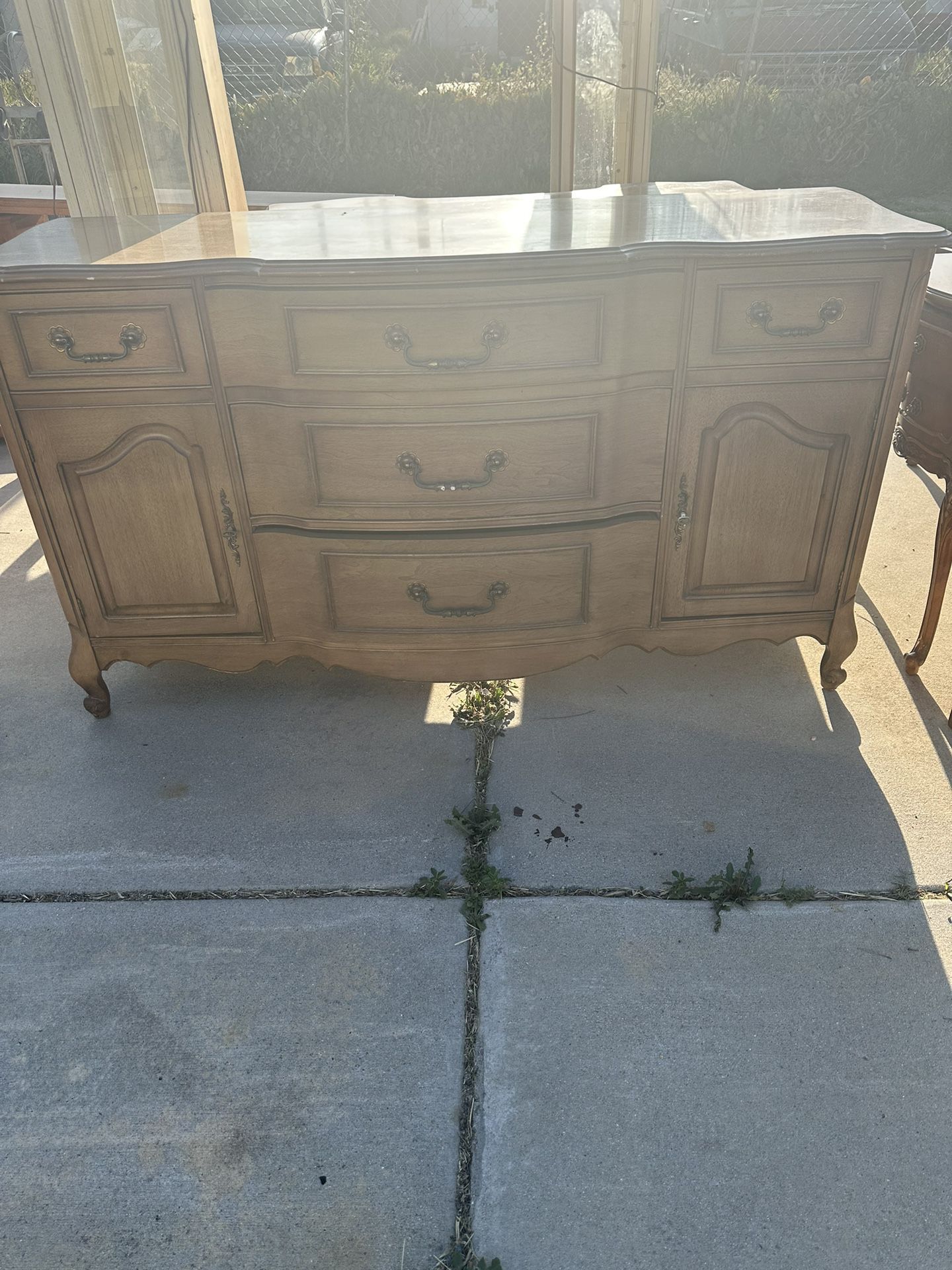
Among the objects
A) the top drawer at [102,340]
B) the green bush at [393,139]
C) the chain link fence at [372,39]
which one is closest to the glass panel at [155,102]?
the top drawer at [102,340]

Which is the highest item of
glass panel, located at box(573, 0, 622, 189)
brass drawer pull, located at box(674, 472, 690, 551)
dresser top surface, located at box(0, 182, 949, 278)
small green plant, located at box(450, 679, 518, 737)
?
glass panel, located at box(573, 0, 622, 189)

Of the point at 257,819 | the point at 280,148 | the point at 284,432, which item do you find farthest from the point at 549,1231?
the point at 280,148

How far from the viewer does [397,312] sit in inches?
72.8

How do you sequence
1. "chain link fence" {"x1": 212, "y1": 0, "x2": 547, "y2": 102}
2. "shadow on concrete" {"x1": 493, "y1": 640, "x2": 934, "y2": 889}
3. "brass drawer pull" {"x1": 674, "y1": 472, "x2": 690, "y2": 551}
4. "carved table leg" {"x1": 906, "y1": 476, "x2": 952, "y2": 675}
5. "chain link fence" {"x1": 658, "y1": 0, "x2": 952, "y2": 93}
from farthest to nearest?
"chain link fence" {"x1": 658, "y1": 0, "x2": 952, "y2": 93}
"chain link fence" {"x1": 212, "y1": 0, "x2": 547, "y2": 102}
"carved table leg" {"x1": 906, "y1": 476, "x2": 952, "y2": 675}
"brass drawer pull" {"x1": 674, "y1": 472, "x2": 690, "y2": 551}
"shadow on concrete" {"x1": 493, "y1": 640, "x2": 934, "y2": 889}

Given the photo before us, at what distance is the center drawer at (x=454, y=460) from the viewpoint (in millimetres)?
1979

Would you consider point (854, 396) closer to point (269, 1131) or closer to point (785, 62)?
point (269, 1131)

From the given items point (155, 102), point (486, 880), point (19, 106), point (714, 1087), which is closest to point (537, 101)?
point (19, 106)

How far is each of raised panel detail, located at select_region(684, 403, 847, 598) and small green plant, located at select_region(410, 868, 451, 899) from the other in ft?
3.08

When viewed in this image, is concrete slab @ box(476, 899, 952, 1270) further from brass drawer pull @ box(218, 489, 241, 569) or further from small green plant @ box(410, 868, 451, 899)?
brass drawer pull @ box(218, 489, 241, 569)

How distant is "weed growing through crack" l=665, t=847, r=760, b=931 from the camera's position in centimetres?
188

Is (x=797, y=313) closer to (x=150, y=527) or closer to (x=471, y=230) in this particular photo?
(x=471, y=230)

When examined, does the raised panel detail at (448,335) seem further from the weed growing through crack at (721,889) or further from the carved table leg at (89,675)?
the weed growing through crack at (721,889)

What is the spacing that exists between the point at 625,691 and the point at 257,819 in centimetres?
106

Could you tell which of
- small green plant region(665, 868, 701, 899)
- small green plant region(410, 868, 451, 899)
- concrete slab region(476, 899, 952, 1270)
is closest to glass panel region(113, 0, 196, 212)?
small green plant region(410, 868, 451, 899)
